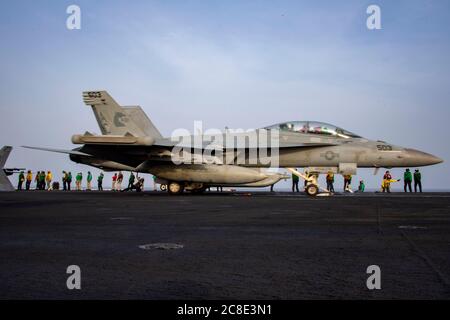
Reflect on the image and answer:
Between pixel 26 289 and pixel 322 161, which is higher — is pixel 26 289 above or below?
below

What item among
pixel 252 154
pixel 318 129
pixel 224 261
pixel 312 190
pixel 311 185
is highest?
pixel 318 129

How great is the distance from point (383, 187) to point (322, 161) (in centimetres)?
1573

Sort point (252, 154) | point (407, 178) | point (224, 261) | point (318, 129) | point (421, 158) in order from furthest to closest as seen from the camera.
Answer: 1. point (407, 178)
2. point (252, 154)
3. point (318, 129)
4. point (421, 158)
5. point (224, 261)

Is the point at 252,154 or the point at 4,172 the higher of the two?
the point at 252,154

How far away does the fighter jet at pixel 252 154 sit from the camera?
18156 millimetres

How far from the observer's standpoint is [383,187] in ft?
106

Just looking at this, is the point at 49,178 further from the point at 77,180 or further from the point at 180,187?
the point at 180,187

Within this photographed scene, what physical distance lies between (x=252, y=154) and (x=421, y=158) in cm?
730

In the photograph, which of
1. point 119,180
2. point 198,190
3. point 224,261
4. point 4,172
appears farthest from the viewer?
point 119,180

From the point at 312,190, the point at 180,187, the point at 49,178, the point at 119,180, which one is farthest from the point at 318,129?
the point at 49,178

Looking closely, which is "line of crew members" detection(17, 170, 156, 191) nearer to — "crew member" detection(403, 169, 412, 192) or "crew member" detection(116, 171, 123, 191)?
"crew member" detection(116, 171, 123, 191)

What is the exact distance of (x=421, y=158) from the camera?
57.8 feet
